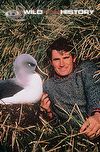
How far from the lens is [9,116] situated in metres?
2.39

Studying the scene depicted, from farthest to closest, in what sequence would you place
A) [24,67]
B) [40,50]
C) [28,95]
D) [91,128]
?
1. [40,50]
2. [24,67]
3. [28,95]
4. [91,128]

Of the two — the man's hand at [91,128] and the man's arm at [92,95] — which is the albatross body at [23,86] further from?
the man's hand at [91,128]

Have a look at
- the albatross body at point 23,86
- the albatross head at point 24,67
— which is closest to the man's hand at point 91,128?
the albatross body at point 23,86

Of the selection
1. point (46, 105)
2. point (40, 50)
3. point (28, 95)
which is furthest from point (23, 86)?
point (40, 50)

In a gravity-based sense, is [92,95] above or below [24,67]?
below

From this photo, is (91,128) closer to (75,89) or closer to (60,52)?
(75,89)

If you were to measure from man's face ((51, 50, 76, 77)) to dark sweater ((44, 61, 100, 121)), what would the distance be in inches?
1.4

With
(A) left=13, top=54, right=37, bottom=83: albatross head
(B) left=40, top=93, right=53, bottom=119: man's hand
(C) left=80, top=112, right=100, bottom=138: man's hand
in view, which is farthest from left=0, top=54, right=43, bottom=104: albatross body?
(C) left=80, top=112, right=100, bottom=138: man's hand

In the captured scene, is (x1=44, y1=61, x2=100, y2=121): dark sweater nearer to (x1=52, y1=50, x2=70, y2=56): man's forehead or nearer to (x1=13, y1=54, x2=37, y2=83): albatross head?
(x1=52, y1=50, x2=70, y2=56): man's forehead

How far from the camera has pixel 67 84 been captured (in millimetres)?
2764

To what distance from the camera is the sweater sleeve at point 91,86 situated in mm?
2479

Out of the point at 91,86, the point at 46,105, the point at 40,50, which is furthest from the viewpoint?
the point at 40,50

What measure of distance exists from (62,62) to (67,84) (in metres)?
0.14

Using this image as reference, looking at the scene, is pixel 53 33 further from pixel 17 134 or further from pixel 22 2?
pixel 17 134
